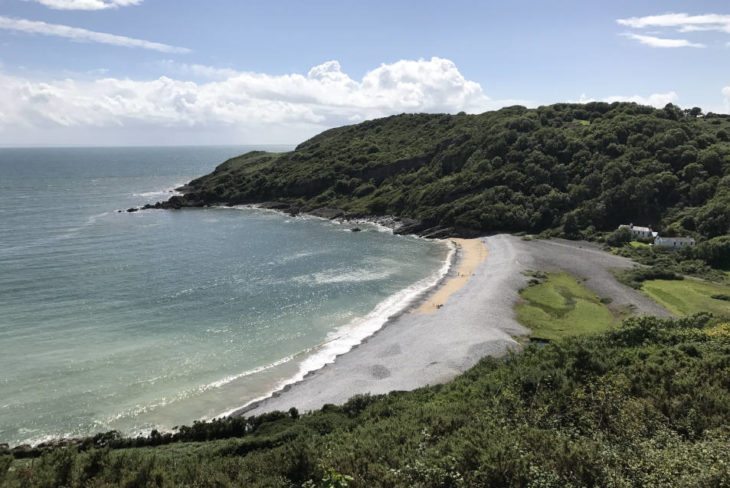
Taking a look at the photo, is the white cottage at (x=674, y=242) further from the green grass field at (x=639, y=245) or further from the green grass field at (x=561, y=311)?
the green grass field at (x=561, y=311)

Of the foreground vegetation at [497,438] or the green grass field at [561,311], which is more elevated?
the foreground vegetation at [497,438]

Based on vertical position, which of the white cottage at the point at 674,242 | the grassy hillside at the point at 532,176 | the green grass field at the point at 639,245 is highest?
the grassy hillside at the point at 532,176

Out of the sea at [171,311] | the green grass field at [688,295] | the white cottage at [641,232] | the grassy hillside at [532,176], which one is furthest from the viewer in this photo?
the grassy hillside at [532,176]

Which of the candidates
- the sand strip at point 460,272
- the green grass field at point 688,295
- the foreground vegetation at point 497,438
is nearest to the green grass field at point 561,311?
the green grass field at point 688,295

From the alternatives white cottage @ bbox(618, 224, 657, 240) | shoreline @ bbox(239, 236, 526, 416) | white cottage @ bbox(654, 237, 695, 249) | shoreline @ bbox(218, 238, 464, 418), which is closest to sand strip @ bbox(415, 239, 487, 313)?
shoreline @ bbox(218, 238, 464, 418)

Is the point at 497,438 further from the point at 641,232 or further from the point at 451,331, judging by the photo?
the point at 641,232

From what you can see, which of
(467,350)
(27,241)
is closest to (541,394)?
(467,350)
